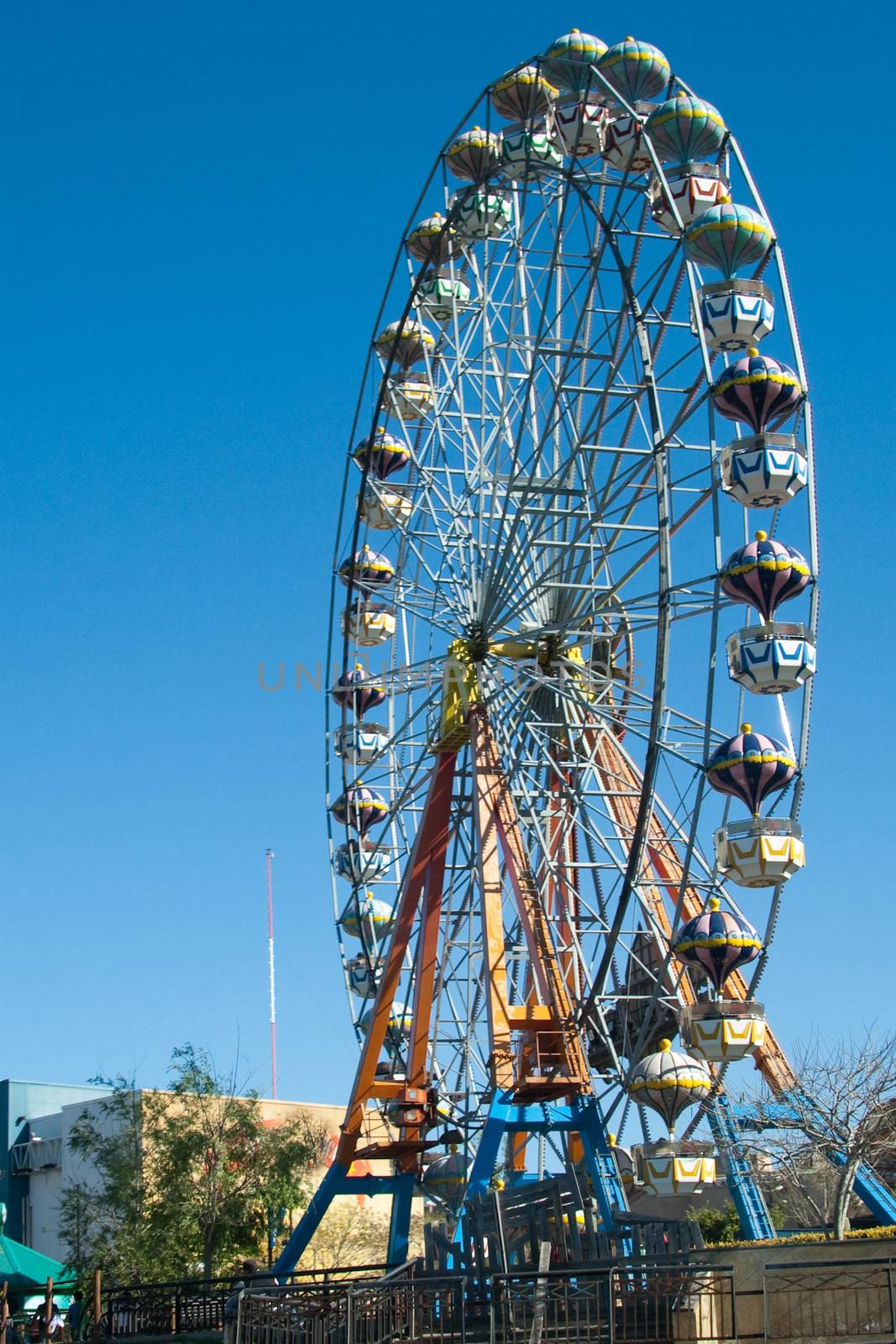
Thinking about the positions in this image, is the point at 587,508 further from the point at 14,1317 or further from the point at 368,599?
the point at 14,1317

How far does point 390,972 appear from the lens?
3228 cm

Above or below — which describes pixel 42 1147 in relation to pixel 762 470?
below

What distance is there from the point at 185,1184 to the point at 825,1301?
760 inches

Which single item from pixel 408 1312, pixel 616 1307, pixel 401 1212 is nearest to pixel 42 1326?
pixel 401 1212

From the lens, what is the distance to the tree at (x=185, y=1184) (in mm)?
33844

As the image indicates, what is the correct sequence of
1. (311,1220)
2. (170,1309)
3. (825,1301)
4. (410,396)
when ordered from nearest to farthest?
(825,1301)
(170,1309)
(311,1220)
(410,396)

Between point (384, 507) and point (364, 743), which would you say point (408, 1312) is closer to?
point (364, 743)

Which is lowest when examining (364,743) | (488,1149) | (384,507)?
(488,1149)

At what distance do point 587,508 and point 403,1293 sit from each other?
1452 cm

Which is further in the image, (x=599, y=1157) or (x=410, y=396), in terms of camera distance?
(x=410, y=396)

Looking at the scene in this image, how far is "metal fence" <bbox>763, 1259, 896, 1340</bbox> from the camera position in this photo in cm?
1767

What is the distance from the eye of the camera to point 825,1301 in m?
18.0

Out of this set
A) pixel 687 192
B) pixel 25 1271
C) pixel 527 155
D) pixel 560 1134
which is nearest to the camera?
pixel 560 1134

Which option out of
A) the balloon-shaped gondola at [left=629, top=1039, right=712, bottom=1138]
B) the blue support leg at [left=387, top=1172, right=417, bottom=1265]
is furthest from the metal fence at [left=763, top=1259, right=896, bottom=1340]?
the blue support leg at [left=387, top=1172, right=417, bottom=1265]
